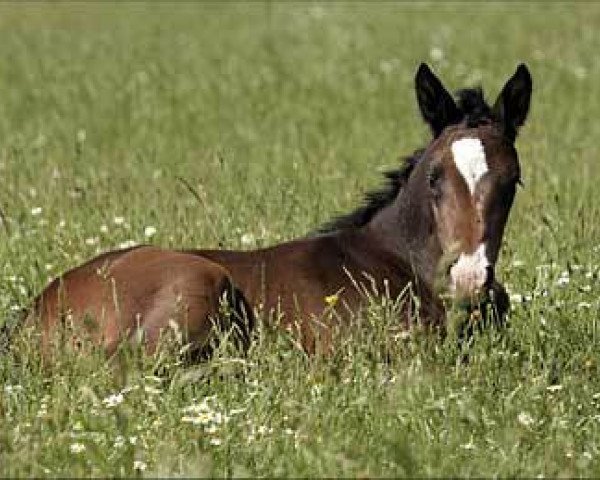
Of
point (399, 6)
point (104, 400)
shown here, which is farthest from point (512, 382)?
point (399, 6)

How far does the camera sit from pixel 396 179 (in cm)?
869

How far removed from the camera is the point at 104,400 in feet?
20.7

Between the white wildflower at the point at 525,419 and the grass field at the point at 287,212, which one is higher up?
the white wildflower at the point at 525,419

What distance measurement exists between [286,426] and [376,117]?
10527mm

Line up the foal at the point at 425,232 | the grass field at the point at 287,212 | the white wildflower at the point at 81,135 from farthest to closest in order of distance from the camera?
the white wildflower at the point at 81,135
the foal at the point at 425,232
the grass field at the point at 287,212

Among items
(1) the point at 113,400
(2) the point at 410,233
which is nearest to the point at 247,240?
(2) the point at 410,233

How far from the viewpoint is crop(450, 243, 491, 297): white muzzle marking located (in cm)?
748

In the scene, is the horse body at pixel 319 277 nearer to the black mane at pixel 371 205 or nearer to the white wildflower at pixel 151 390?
the black mane at pixel 371 205

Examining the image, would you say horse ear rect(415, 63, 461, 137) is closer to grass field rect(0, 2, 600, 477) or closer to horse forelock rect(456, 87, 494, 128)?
horse forelock rect(456, 87, 494, 128)

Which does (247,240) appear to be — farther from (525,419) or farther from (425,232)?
(525,419)

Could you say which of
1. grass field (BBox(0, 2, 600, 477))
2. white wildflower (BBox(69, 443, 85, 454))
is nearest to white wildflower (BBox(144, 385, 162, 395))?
grass field (BBox(0, 2, 600, 477))

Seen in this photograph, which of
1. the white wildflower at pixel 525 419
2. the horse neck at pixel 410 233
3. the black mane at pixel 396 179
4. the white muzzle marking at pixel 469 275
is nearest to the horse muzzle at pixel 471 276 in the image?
the white muzzle marking at pixel 469 275

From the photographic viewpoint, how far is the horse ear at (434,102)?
827 centimetres

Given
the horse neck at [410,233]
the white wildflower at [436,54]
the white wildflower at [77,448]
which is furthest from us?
the white wildflower at [436,54]
